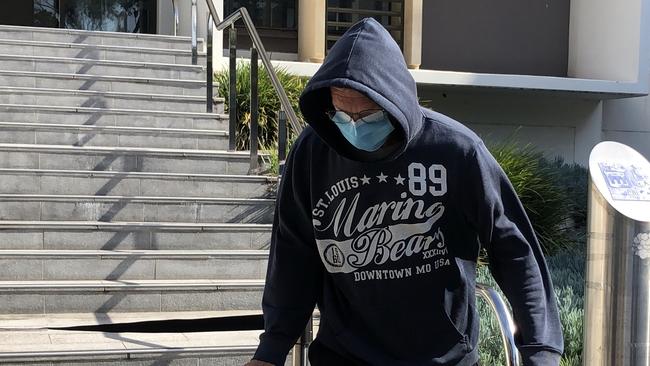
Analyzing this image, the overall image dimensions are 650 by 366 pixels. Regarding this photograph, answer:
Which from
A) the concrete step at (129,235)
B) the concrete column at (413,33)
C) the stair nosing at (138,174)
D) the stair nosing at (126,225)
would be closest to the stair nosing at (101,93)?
the stair nosing at (138,174)

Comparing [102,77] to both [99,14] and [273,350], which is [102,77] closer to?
[99,14]

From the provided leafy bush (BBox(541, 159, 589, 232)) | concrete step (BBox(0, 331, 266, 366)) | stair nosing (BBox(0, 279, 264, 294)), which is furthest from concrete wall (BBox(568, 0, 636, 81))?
concrete step (BBox(0, 331, 266, 366))

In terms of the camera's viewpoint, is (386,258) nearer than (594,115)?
Yes

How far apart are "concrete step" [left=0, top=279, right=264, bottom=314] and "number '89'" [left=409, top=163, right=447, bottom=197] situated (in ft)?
11.6

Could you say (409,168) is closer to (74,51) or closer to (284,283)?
(284,283)

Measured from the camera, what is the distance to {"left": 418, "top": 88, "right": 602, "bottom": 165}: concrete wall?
12.5 m

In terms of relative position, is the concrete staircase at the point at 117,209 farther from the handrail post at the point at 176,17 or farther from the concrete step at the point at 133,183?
the handrail post at the point at 176,17

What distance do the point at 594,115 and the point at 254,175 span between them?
7640 millimetres

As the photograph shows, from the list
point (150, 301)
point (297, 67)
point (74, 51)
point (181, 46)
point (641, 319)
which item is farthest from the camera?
point (297, 67)

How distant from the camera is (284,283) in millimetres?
2279

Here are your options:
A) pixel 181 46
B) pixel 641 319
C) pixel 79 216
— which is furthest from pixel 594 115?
pixel 641 319

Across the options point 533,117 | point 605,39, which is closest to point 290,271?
point 533,117

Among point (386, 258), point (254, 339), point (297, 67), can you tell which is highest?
point (297, 67)

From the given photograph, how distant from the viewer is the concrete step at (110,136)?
7043mm
